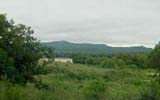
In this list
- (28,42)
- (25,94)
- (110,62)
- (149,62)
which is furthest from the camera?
(110,62)

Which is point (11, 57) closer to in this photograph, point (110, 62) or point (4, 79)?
point (4, 79)

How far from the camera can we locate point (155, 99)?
111 ft

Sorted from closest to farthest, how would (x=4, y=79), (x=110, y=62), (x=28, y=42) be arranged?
(x=4, y=79) < (x=28, y=42) < (x=110, y=62)

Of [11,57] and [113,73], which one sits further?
[113,73]

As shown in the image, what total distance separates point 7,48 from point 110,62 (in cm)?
8180

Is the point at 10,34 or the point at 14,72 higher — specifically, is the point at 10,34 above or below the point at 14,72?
above

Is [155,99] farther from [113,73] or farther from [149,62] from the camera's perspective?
[113,73]

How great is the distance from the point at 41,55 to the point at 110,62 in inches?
3173

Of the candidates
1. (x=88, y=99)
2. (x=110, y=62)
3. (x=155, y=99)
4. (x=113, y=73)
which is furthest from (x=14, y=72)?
(x=110, y=62)

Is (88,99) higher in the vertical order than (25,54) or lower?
lower

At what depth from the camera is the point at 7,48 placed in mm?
32688

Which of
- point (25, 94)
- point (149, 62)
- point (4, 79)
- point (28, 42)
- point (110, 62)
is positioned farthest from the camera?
point (110, 62)

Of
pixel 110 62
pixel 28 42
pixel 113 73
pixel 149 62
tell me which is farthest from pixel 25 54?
pixel 110 62

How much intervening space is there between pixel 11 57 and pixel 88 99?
5555 mm
